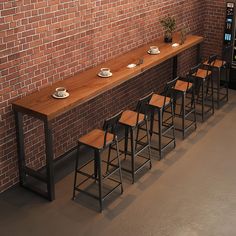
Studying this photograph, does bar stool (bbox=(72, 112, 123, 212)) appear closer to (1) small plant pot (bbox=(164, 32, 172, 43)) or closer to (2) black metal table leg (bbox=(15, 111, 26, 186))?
(2) black metal table leg (bbox=(15, 111, 26, 186))

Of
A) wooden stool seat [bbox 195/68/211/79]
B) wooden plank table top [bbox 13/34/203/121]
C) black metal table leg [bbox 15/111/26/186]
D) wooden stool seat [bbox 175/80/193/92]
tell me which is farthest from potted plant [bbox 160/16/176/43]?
black metal table leg [bbox 15/111/26/186]

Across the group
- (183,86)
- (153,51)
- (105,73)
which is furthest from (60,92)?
(183,86)

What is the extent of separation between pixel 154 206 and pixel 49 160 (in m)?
1.11

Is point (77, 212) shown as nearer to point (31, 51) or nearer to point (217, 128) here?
point (31, 51)

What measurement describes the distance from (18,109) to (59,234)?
121 centimetres

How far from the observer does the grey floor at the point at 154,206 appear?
14.0 feet

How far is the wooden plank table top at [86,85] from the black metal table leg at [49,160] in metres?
0.11

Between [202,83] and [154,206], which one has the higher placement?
[202,83]

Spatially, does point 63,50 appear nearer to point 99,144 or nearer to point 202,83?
point 99,144

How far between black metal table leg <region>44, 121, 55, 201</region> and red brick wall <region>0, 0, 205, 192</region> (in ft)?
1.49

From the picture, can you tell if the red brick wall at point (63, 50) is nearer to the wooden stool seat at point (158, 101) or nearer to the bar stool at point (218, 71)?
the wooden stool seat at point (158, 101)

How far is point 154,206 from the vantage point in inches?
180

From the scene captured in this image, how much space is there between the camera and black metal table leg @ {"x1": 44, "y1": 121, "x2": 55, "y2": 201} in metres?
4.33

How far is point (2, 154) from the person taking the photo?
460 cm
